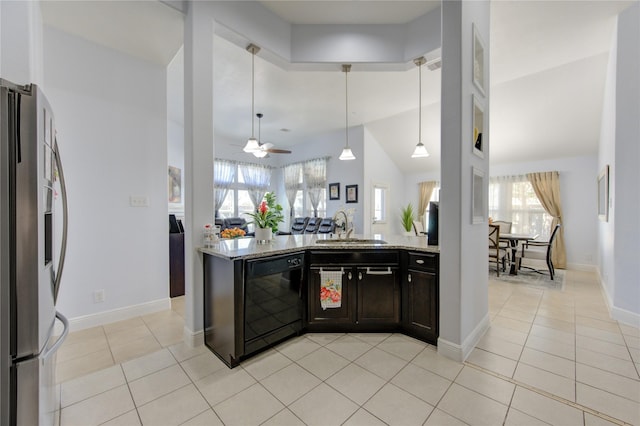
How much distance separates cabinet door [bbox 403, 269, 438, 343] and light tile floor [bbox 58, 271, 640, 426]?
13 cm

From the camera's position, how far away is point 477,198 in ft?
8.13

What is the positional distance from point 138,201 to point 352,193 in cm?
460

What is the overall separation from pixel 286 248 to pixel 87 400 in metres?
1.62

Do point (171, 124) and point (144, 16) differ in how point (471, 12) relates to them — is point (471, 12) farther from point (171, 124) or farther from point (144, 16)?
point (171, 124)

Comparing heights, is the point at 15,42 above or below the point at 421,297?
above

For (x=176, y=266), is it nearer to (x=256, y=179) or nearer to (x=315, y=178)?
(x=315, y=178)

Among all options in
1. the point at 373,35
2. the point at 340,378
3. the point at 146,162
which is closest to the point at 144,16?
the point at 146,162

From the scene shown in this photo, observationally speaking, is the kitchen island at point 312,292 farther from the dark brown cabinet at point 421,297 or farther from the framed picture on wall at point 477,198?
the framed picture on wall at point 477,198

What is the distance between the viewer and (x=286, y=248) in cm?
235

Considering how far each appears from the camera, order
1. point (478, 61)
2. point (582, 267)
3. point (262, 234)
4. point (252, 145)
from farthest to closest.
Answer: point (582, 267), point (252, 145), point (262, 234), point (478, 61)

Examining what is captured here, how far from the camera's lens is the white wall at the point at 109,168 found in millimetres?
2631

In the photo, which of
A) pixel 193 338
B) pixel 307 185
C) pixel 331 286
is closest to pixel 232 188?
pixel 307 185

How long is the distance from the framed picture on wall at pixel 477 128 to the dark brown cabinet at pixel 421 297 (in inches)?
41.8

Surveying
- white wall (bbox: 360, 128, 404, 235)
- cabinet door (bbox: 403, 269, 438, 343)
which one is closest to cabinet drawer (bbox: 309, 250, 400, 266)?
cabinet door (bbox: 403, 269, 438, 343)
